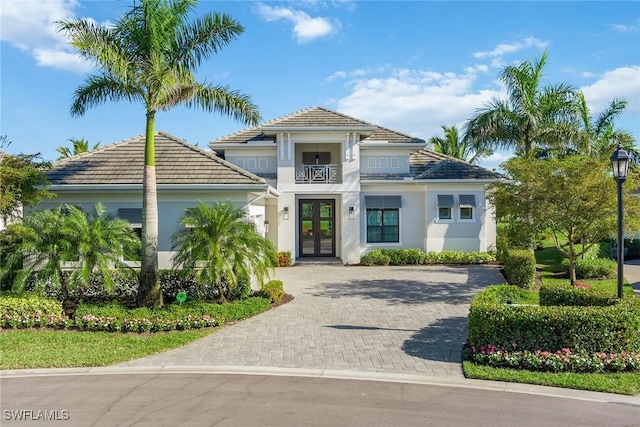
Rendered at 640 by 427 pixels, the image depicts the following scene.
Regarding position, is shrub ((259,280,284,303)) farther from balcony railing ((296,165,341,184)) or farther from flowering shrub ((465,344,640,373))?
balcony railing ((296,165,341,184))

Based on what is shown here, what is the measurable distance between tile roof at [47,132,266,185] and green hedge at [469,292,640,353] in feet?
26.6

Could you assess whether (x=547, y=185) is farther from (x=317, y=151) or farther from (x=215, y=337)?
(x=317, y=151)

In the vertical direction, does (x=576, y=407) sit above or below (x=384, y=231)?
below

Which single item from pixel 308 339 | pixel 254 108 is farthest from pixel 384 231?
pixel 308 339

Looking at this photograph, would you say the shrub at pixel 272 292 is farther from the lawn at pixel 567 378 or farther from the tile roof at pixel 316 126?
the tile roof at pixel 316 126

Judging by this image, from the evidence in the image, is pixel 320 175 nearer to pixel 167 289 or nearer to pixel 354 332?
pixel 167 289

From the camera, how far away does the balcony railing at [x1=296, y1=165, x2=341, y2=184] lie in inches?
846

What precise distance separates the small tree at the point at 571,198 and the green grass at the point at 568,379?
6.73 meters

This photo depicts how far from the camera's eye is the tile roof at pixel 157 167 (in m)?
14.0

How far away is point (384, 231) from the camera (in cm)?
2194

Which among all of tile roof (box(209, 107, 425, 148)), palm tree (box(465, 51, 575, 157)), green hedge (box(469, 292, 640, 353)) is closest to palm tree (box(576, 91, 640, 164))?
palm tree (box(465, 51, 575, 157))

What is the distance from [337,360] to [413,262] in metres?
13.1

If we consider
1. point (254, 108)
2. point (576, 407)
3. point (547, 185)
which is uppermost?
point (254, 108)

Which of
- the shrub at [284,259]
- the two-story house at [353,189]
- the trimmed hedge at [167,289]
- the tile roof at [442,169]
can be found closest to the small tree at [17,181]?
the trimmed hedge at [167,289]
